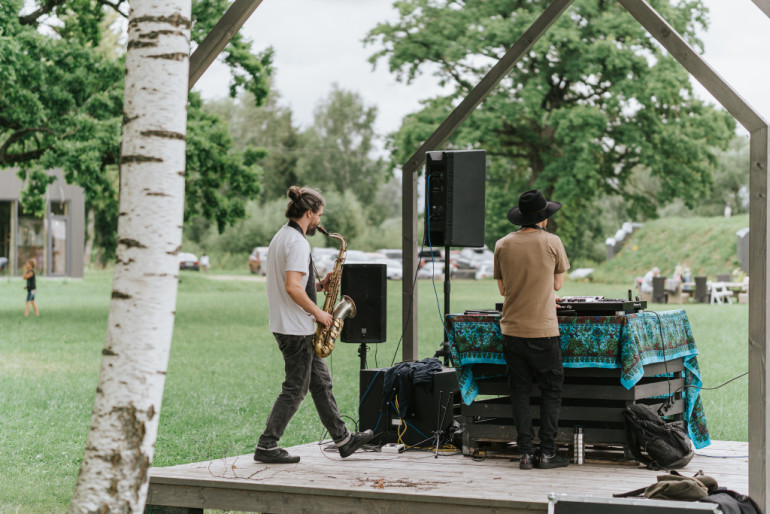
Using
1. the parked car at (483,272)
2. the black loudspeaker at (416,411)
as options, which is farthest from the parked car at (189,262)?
the black loudspeaker at (416,411)

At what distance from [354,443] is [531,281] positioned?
155cm

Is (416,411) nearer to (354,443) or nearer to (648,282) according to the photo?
(354,443)

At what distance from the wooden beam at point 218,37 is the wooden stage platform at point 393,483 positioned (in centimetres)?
229

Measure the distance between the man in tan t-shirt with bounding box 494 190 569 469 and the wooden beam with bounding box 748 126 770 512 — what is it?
1.47 meters

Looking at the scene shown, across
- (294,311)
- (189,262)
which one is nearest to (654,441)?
(294,311)

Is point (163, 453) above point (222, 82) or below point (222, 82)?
below

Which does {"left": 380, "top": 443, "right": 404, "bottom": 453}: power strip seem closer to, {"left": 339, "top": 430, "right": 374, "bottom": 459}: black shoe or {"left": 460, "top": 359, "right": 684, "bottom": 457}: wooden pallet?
{"left": 339, "top": 430, "right": 374, "bottom": 459}: black shoe

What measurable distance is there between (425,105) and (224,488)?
28397 millimetres

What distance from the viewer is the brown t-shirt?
5973 millimetres

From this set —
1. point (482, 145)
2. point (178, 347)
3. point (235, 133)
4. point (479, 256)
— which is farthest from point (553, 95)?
point (235, 133)

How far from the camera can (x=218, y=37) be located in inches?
218

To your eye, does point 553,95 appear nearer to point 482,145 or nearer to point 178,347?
point 482,145

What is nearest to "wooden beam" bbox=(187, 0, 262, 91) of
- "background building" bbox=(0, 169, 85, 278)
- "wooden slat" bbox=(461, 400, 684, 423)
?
"wooden slat" bbox=(461, 400, 684, 423)

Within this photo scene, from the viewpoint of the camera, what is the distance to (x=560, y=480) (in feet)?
18.3
